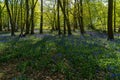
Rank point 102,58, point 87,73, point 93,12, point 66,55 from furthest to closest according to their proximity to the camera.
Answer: point 93,12 → point 66,55 → point 102,58 → point 87,73

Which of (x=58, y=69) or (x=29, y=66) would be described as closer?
(x=58, y=69)

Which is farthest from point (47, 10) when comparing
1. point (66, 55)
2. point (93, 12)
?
point (66, 55)

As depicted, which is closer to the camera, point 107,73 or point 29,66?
point 107,73

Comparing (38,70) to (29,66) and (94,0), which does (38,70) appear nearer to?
(29,66)

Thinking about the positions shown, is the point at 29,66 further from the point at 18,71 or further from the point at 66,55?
the point at 66,55

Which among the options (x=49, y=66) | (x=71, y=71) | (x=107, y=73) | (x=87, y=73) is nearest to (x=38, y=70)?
(x=49, y=66)

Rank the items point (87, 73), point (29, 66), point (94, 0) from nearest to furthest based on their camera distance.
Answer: point (87, 73), point (29, 66), point (94, 0)

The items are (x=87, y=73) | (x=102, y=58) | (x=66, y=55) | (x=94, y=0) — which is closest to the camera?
(x=87, y=73)

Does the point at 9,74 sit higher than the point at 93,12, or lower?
lower

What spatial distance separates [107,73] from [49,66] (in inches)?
98.9

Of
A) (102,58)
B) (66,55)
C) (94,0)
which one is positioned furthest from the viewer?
(94,0)

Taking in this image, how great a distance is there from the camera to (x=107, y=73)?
9.30 m

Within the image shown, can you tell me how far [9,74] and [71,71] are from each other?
2.39 meters

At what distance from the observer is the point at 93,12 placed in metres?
67.2
